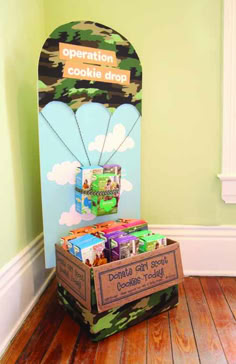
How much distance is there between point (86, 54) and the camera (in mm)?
1723

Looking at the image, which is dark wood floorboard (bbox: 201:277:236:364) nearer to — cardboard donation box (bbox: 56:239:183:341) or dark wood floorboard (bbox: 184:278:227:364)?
dark wood floorboard (bbox: 184:278:227:364)

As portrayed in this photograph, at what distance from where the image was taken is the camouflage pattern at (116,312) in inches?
59.0

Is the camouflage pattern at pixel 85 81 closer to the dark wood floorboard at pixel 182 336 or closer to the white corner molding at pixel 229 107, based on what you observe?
the white corner molding at pixel 229 107

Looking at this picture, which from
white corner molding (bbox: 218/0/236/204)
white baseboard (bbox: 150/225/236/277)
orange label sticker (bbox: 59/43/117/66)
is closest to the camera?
orange label sticker (bbox: 59/43/117/66)

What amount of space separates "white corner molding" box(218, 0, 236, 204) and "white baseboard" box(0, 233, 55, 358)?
1218 mm

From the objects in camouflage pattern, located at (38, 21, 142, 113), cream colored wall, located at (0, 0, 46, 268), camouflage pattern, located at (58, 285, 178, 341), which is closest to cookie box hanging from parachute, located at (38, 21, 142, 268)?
camouflage pattern, located at (38, 21, 142, 113)

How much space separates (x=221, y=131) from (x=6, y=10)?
1.38 metres

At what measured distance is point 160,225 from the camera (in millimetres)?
2209

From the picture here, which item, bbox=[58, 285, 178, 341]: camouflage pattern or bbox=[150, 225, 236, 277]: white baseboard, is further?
bbox=[150, 225, 236, 277]: white baseboard

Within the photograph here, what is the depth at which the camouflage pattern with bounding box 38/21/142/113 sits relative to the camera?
1.65 metres

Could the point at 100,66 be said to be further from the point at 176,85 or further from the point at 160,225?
the point at 160,225

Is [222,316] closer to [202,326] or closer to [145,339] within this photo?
[202,326]

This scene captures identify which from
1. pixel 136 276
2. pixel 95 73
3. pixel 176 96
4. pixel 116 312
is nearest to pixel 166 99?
pixel 176 96

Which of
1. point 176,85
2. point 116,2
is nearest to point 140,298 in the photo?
point 176,85
